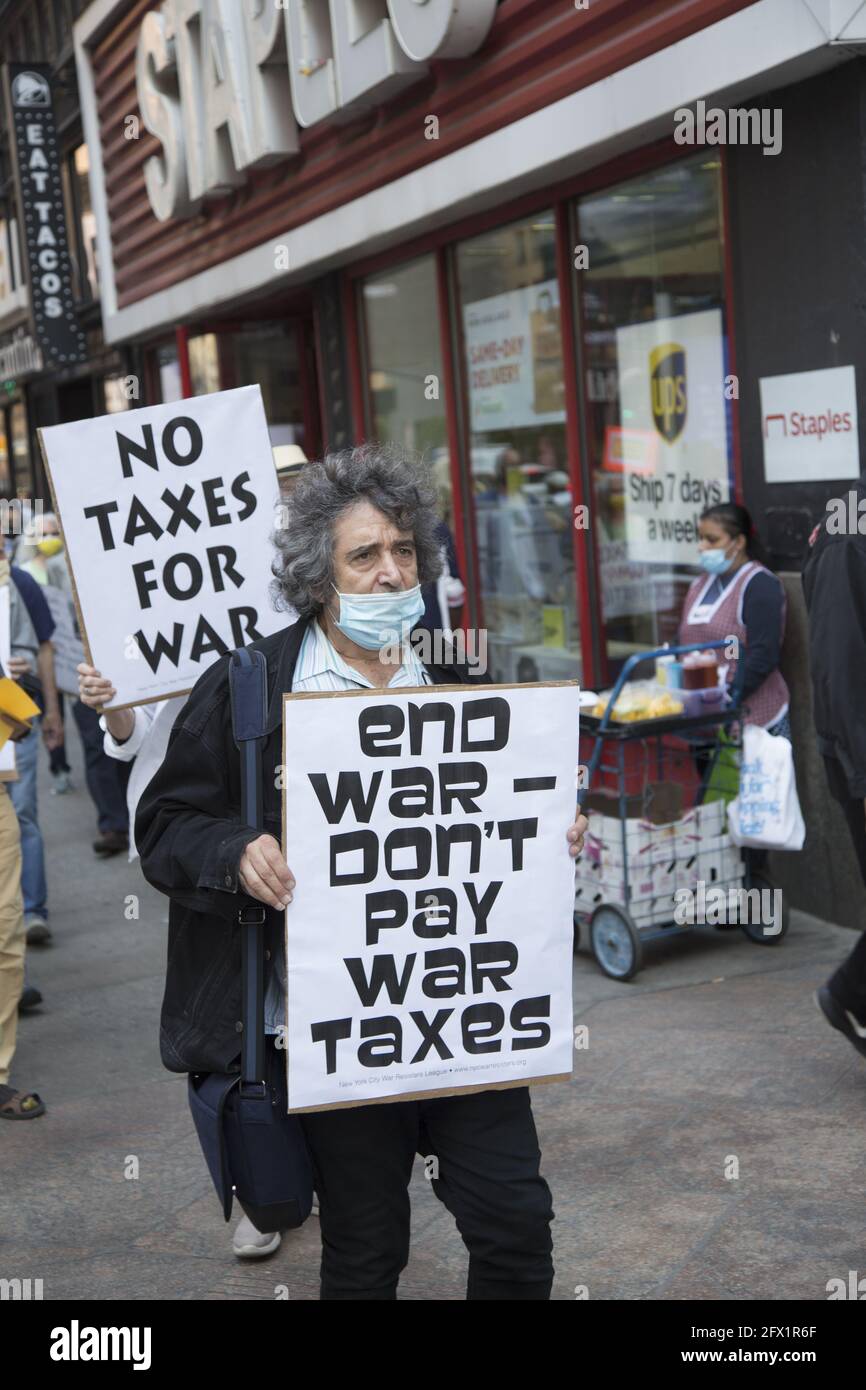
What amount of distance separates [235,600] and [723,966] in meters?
2.80

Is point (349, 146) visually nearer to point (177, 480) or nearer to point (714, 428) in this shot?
point (714, 428)

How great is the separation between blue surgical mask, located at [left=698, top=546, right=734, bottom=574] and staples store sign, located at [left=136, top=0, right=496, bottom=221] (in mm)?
3126

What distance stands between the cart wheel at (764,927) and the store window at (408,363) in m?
4.06

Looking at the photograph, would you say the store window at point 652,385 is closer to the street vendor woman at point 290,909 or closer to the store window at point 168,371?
the street vendor woman at point 290,909

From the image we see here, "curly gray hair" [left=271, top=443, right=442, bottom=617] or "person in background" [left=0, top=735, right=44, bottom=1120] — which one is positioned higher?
"curly gray hair" [left=271, top=443, right=442, bottom=617]

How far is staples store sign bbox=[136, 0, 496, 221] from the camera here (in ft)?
26.9

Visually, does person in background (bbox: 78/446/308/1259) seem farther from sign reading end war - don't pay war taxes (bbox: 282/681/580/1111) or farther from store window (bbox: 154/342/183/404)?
store window (bbox: 154/342/183/404)

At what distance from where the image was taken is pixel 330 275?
11.3m

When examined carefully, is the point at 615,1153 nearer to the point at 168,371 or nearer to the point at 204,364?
the point at 204,364

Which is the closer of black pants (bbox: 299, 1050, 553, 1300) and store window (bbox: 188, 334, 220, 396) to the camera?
black pants (bbox: 299, 1050, 553, 1300)

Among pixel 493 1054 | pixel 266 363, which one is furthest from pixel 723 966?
pixel 266 363

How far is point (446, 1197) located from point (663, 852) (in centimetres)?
341

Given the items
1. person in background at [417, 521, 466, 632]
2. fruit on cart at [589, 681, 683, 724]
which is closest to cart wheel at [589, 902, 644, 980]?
fruit on cart at [589, 681, 683, 724]

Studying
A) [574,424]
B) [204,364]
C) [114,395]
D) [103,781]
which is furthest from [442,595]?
[114,395]
